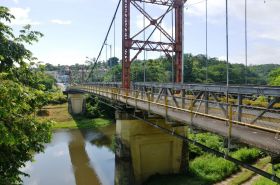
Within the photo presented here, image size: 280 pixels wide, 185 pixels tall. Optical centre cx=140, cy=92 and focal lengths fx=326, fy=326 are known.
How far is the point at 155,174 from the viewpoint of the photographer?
68.6ft

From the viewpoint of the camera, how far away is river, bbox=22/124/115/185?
81.8 ft

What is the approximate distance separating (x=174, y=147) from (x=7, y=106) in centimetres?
1581

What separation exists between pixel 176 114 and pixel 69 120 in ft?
151

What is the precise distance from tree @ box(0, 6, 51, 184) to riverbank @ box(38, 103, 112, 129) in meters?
39.1

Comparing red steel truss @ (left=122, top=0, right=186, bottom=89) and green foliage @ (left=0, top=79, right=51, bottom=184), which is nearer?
green foliage @ (left=0, top=79, right=51, bottom=184)

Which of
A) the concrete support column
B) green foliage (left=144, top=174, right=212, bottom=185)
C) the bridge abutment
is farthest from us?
the concrete support column

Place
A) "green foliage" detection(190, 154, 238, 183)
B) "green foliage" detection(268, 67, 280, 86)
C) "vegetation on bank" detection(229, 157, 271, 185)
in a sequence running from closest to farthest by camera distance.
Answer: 1. "vegetation on bank" detection(229, 157, 271, 185)
2. "green foliage" detection(190, 154, 238, 183)
3. "green foliage" detection(268, 67, 280, 86)

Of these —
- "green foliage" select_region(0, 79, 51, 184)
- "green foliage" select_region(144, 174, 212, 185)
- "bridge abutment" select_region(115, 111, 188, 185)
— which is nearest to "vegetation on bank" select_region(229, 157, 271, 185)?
"green foliage" select_region(144, 174, 212, 185)

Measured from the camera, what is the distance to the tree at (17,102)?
269 inches

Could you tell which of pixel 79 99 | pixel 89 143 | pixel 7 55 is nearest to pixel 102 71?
pixel 79 99

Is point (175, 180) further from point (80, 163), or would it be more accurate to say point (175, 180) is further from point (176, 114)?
point (80, 163)

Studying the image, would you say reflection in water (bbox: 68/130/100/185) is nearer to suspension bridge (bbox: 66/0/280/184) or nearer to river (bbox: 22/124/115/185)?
river (bbox: 22/124/115/185)

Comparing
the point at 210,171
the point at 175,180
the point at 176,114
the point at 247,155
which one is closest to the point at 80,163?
the point at 175,180

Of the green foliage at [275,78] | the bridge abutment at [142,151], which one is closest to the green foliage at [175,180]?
the bridge abutment at [142,151]
